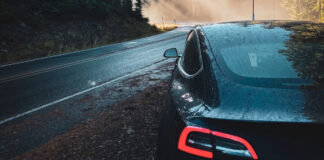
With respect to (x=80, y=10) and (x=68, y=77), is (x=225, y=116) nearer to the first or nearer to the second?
(x=68, y=77)

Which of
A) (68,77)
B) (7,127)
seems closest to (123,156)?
(7,127)

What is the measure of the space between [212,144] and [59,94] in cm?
Answer: 548

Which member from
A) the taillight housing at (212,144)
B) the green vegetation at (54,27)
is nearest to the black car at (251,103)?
the taillight housing at (212,144)

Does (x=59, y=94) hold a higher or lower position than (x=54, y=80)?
lower

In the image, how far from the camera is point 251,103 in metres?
1.24

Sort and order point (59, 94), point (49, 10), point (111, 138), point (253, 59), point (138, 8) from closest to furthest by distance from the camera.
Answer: point (253, 59) < point (111, 138) < point (59, 94) < point (49, 10) < point (138, 8)

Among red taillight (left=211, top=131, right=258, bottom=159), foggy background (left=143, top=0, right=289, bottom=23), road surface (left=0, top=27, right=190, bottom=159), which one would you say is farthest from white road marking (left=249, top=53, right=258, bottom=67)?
foggy background (left=143, top=0, right=289, bottom=23)

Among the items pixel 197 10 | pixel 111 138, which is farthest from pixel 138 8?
pixel 197 10

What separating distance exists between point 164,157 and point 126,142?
73.7 inches

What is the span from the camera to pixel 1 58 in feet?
41.3

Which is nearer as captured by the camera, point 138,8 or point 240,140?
point 240,140

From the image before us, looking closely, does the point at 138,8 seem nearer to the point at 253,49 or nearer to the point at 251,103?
the point at 253,49

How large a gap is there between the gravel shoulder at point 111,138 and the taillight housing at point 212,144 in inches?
69.6

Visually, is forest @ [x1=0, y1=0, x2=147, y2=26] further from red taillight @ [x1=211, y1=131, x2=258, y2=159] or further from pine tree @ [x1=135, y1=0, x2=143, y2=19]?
red taillight @ [x1=211, y1=131, x2=258, y2=159]
